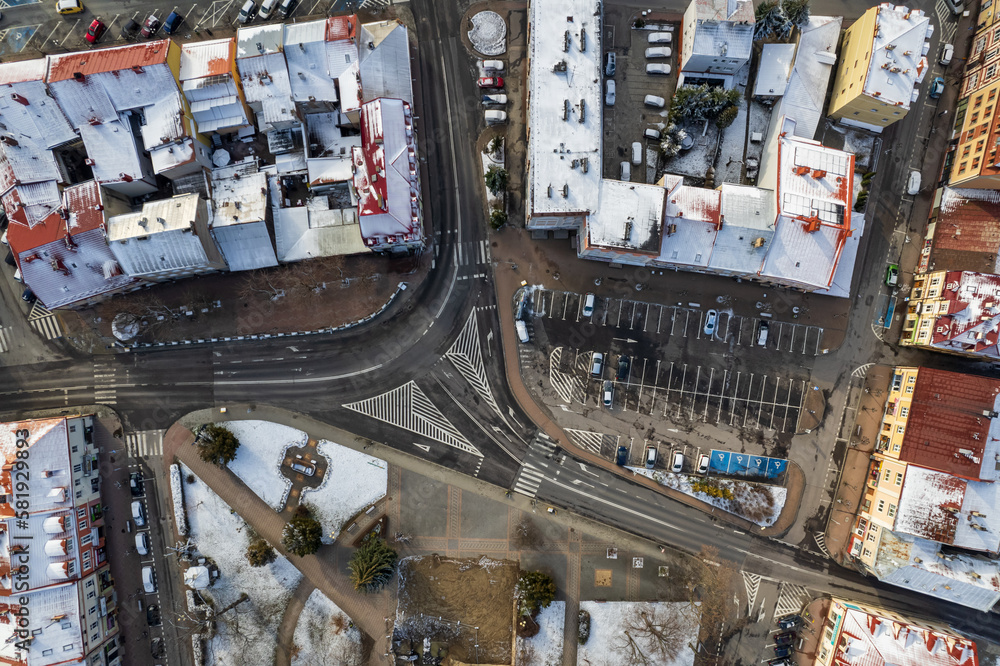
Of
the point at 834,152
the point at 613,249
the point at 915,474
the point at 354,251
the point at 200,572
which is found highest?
the point at 834,152

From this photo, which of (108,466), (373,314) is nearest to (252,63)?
(373,314)

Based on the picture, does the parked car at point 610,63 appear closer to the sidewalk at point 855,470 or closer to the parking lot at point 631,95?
the parking lot at point 631,95

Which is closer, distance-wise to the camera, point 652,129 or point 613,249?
point 613,249

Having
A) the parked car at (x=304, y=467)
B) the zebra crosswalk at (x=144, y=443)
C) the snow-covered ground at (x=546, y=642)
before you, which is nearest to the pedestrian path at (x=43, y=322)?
the zebra crosswalk at (x=144, y=443)

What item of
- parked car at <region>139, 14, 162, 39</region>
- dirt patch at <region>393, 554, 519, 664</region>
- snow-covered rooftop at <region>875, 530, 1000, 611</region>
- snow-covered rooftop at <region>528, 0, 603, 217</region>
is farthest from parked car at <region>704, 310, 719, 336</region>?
parked car at <region>139, 14, 162, 39</region>

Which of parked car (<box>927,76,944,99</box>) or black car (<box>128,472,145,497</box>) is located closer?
black car (<box>128,472,145,497</box>)

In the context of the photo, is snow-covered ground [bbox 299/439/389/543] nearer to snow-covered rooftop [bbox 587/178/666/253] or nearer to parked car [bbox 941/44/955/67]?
snow-covered rooftop [bbox 587/178/666/253]

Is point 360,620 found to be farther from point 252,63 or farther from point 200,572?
point 252,63
